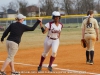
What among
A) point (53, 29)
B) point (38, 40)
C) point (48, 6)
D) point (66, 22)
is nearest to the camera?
point (53, 29)

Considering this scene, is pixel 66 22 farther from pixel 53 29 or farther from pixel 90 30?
pixel 53 29

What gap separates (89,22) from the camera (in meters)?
10.3

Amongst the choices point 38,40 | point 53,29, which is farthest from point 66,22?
point 53,29

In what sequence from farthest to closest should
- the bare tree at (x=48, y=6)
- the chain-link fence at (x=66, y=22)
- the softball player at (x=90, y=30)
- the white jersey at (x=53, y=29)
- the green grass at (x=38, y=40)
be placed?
the bare tree at (x=48, y=6) < the chain-link fence at (x=66, y=22) < the green grass at (x=38, y=40) < the softball player at (x=90, y=30) < the white jersey at (x=53, y=29)

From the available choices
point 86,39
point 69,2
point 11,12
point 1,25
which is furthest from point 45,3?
point 86,39

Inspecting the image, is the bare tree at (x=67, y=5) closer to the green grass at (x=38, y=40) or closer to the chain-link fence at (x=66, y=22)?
the chain-link fence at (x=66, y=22)

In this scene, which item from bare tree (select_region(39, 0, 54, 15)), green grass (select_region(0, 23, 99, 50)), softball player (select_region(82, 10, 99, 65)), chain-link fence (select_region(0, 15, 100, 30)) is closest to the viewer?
softball player (select_region(82, 10, 99, 65))

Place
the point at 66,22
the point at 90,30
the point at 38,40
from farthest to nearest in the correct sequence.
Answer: the point at 66,22, the point at 38,40, the point at 90,30

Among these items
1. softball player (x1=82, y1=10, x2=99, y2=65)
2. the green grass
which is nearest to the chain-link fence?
the green grass

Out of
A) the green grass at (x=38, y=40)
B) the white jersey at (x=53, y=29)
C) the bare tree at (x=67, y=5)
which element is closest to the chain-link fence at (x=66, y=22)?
the green grass at (x=38, y=40)

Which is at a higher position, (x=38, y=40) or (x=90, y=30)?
(x=90, y=30)

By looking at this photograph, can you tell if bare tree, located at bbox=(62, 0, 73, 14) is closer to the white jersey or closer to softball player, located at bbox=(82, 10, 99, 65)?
softball player, located at bbox=(82, 10, 99, 65)

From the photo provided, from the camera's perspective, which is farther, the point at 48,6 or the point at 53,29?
the point at 48,6

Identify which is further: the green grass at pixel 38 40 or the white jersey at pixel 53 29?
the green grass at pixel 38 40
